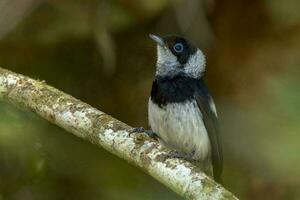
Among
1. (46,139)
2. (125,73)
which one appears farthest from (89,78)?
(46,139)

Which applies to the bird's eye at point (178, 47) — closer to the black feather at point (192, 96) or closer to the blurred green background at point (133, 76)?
the black feather at point (192, 96)

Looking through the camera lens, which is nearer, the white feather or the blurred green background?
the white feather

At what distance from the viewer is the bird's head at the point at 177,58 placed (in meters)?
5.10

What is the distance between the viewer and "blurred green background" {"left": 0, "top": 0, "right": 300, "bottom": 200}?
5711 mm

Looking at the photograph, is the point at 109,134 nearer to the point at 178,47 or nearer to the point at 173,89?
the point at 173,89

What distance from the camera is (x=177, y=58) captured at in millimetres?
5184

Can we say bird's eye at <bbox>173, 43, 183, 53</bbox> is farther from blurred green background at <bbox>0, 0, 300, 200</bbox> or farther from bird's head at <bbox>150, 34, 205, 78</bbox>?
blurred green background at <bbox>0, 0, 300, 200</bbox>

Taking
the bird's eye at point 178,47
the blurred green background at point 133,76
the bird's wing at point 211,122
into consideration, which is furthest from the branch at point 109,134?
the bird's eye at point 178,47

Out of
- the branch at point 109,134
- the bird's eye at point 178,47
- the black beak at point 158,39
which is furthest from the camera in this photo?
the bird's eye at point 178,47

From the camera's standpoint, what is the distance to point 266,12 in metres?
6.55

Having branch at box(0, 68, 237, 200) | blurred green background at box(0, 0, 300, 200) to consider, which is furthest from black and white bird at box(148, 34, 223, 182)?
branch at box(0, 68, 237, 200)

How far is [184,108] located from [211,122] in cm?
26

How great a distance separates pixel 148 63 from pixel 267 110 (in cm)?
134

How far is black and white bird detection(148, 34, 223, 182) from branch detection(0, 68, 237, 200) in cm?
66
